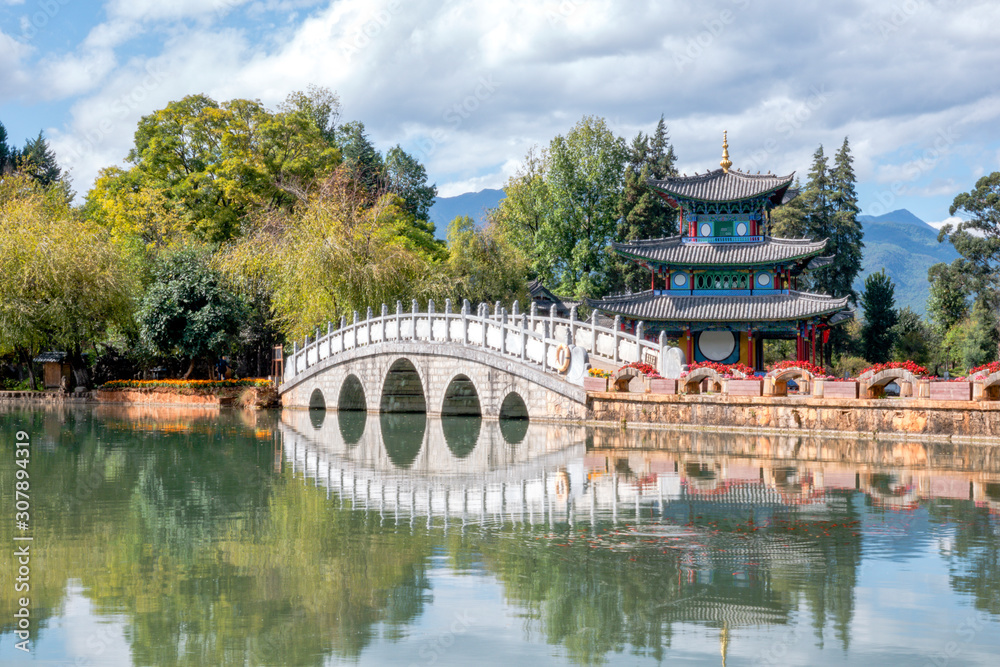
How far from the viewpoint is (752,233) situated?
95.8ft

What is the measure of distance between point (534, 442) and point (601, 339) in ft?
12.8

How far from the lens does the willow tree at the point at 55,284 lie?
1156 inches

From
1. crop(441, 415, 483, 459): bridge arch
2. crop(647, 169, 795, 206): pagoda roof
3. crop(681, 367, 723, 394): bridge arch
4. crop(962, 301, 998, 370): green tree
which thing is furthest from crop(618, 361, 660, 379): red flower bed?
crop(962, 301, 998, 370): green tree

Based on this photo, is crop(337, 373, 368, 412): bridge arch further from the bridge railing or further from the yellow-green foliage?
Result: the yellow-green foliage

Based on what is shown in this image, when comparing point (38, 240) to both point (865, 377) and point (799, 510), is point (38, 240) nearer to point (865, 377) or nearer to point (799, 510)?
point (865, 377)

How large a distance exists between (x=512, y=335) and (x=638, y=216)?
2157 cm

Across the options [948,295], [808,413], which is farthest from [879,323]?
[808,413]

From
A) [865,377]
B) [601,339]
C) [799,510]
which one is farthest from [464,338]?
[799,510]

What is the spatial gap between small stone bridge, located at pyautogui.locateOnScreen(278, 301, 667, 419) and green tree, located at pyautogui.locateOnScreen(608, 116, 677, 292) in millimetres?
17490

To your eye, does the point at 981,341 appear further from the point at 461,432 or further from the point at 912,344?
the point at 461,432

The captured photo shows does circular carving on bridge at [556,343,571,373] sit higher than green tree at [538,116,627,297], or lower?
lower

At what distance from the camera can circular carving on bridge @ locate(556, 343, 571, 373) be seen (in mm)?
20203

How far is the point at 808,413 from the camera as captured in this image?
17.2m

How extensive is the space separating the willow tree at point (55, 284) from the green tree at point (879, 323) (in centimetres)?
2627
